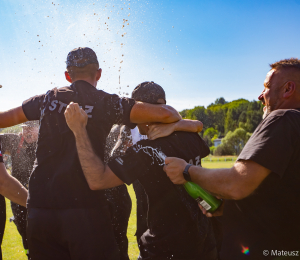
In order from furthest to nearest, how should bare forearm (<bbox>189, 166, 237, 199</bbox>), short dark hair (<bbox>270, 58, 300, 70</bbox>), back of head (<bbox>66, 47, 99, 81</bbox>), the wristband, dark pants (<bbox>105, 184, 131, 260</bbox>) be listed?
dark pants (<bbox>105, 184, 131, 260</bbox>)
back of head (<bbox>66, 47, 99, 81</bbox>)
short dark hair (<bbox>270, 58, 300, 70</bbox>)
the wristband
bare forearm (<bbox>189, 166, 237, 199</bbox>)

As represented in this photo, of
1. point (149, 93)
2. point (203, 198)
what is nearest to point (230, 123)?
point (149, 93)

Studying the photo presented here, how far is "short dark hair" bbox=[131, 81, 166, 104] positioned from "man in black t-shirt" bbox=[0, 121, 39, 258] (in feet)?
9.68

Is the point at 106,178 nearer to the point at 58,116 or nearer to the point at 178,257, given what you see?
the point at 58,116

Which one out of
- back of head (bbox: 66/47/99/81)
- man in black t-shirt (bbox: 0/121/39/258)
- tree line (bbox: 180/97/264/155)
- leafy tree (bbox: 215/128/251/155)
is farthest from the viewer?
tree line (bbox: 180/97/264/155)

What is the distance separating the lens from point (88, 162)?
2420mm

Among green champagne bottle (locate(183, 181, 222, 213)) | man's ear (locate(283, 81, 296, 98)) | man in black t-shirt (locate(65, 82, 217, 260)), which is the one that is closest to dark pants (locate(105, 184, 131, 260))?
man in black t-shirt (locate(65, 82, 217, 260))

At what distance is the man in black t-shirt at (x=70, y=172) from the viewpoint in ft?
7.98

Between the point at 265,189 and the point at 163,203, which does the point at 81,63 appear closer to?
the point at 163,203

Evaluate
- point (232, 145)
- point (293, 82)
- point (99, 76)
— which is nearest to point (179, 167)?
point (293, 82)

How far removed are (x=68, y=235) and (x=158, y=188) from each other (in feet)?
3.11

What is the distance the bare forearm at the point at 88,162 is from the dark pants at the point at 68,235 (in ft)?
1.04

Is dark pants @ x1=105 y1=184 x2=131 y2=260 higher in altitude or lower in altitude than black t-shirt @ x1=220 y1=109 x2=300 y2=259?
lower

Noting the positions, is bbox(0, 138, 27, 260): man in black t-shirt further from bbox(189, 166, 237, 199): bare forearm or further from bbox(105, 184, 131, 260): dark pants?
bbox(189, 166, 237, 199): bare forearm

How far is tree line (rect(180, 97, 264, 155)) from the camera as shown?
9312 centimetres
